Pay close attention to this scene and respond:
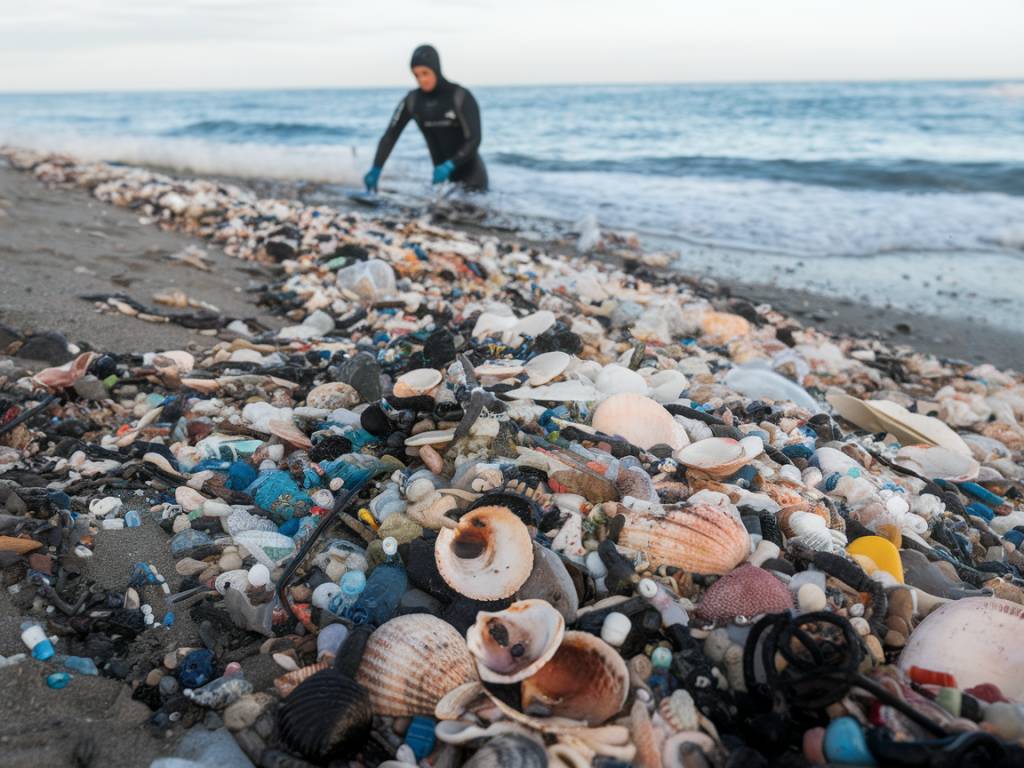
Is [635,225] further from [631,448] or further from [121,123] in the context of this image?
[121,123]

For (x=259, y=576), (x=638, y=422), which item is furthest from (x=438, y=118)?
(x=259, y=576)

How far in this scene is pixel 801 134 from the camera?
20875 mm

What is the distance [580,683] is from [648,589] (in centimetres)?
33

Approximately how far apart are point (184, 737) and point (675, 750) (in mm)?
1129

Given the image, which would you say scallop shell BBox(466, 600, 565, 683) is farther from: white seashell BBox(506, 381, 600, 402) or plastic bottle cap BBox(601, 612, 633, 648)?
white seashell BBox(506, 381, 600, 402)

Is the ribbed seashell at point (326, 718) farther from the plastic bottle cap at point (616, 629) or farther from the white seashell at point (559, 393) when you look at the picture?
the white seashell at point (559, 393)

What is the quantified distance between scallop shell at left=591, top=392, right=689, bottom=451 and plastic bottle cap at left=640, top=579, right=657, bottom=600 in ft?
2.99

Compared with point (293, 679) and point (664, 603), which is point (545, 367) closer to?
point (664, 603)

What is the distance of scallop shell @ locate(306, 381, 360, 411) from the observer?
123 inches

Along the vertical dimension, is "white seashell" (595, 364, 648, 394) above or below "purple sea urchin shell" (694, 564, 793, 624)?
above

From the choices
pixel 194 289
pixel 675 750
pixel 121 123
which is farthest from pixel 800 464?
pixel 121 123

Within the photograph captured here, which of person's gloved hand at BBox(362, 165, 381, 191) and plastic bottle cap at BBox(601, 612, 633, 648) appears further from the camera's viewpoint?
person's gloved hand at BBox(362, 165, 381, 191)

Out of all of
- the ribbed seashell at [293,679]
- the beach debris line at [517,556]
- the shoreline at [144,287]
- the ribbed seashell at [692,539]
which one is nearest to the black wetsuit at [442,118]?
the shoreline at [144,287]

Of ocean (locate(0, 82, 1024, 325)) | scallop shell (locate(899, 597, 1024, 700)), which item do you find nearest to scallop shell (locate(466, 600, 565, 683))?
scallop shell (locate(899, 597, 1024, 700))
